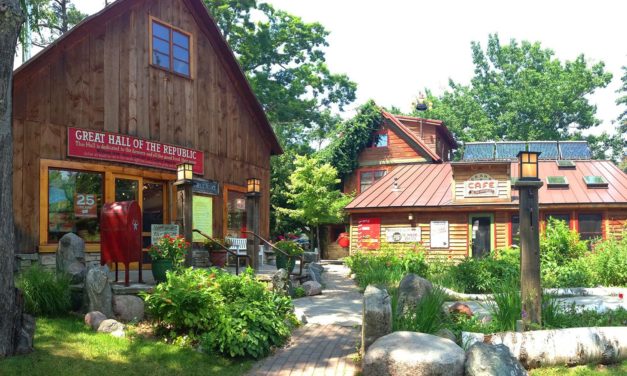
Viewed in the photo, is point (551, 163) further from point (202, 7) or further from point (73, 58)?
point (73, 58)

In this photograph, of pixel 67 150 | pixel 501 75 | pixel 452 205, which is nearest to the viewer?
pixel 67 150

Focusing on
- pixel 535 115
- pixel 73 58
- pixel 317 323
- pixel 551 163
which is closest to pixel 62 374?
pixel 317 323

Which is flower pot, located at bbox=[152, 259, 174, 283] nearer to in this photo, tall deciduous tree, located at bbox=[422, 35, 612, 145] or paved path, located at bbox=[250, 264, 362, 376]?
paved path, located at bbox=[250, 264, 362, 376]

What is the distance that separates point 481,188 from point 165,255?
15.1 metres

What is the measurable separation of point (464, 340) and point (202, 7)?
38.4 feet

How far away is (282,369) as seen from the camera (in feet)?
23.2

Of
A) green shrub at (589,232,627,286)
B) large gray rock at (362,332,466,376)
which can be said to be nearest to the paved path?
large gray rock at (362,332,466,376)

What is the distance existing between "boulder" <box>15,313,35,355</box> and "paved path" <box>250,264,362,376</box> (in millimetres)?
2628

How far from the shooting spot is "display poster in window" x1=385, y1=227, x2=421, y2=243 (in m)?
23.3

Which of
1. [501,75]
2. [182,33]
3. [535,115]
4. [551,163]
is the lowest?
[551,163]

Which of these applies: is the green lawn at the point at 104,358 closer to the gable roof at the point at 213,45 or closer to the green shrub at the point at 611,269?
the gable roof at the point at 213,45

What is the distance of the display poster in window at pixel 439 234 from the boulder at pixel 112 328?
16583 millimetres

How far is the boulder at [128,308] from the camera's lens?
8.76 m

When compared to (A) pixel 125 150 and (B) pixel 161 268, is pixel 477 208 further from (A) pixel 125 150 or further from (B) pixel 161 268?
(B) pixel 161 268
